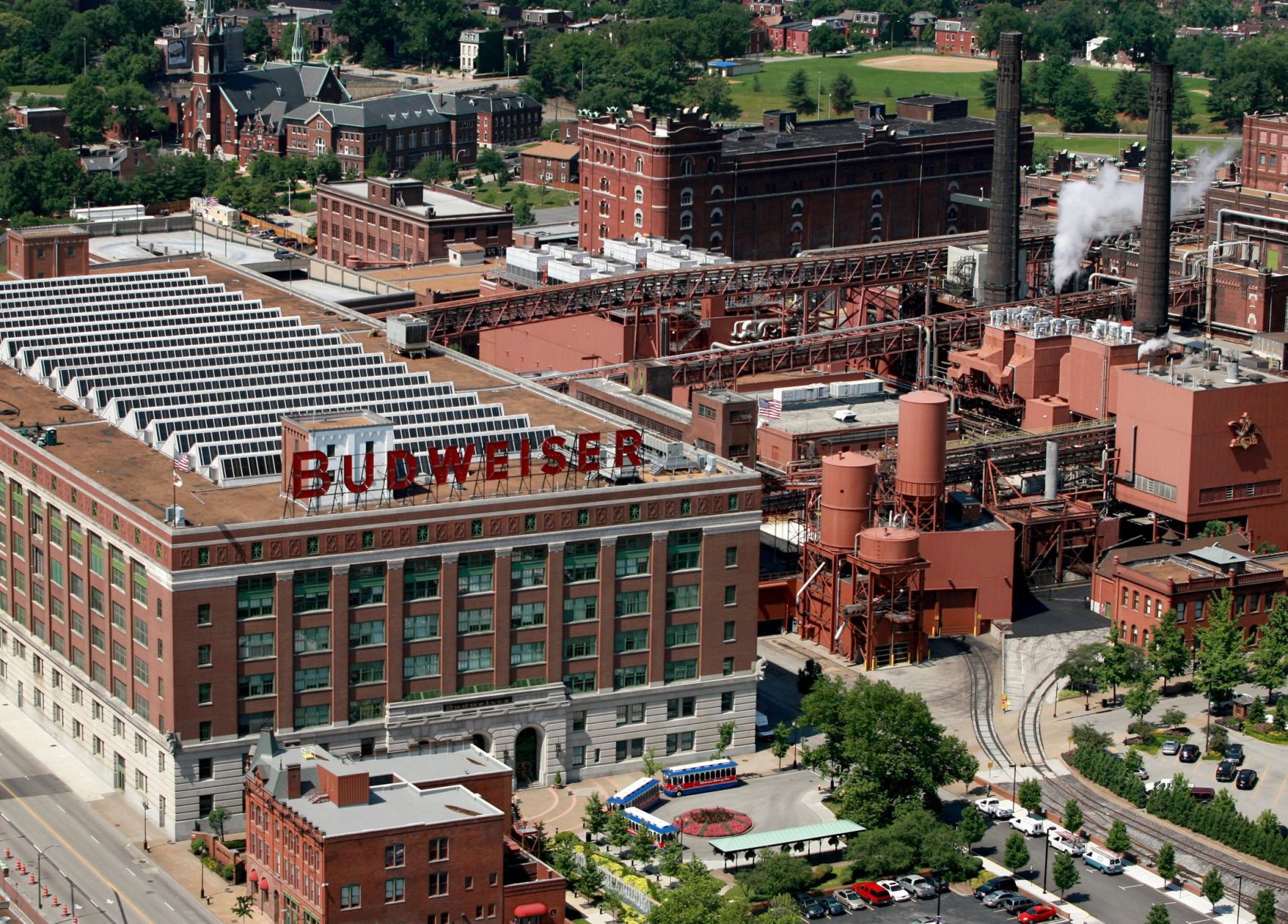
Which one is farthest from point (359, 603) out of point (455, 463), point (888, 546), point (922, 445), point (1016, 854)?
point (922, 445)

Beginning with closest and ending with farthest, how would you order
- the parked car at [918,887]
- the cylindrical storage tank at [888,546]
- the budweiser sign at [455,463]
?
the parked car at [918,887] < the budweiser sign at [455,463] < the cylindrical storage tank at [888,546]

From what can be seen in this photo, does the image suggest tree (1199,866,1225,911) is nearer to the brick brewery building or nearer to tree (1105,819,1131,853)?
tree (1105,819,1131,853)

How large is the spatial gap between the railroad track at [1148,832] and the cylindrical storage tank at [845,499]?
19562 millimetres

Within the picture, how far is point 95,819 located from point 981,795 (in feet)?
176

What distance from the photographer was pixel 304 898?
13525cm

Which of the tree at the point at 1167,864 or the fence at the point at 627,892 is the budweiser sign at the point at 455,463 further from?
the tree at the point at 1167,864

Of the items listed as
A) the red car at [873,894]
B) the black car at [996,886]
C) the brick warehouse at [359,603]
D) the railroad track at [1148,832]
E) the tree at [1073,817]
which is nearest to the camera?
the red car at [873,894]

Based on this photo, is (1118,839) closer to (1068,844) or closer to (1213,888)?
(1068,844)

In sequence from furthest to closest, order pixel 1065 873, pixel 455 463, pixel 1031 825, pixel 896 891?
pixel 455 463 → pixel 1031 825 → pixel 896 891 → pixel 1065 873

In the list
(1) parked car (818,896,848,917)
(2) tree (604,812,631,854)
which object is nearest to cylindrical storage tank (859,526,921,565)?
(2) tree (604,812,631,854)

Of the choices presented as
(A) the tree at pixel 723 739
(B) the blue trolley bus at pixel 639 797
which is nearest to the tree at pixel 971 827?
(B) the blue trolley bus at pixel 639 797

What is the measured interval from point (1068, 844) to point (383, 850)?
1668 inches

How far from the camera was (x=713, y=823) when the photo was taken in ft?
501

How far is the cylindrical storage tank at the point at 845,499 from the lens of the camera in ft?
593
